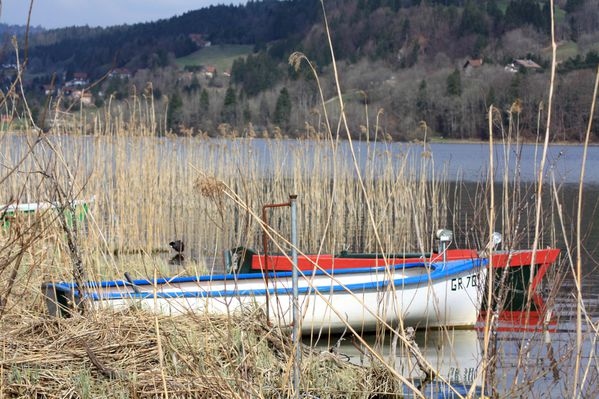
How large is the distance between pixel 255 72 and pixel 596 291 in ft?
193

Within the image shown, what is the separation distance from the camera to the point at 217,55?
351 ft

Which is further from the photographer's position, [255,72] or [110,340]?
[255,72]

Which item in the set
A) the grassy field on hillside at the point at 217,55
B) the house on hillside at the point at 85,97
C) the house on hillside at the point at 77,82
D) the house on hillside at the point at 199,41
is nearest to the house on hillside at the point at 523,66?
the grassy field on hillside at the point at 217,55

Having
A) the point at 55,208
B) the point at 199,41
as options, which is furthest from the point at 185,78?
the point at 55,208

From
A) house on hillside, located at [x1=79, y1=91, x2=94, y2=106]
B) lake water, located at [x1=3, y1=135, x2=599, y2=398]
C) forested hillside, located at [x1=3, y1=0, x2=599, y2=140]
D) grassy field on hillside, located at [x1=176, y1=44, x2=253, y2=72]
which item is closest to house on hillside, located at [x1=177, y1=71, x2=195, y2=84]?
forested hillside, located at [x1=3, y1=0, x2=599, y2=140]

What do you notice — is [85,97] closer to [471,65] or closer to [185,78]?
[185,78]

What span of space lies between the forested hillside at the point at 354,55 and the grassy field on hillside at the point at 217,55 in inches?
12.8

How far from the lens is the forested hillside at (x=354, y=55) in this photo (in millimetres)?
52153

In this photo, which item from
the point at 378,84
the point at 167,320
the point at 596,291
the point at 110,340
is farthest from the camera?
the point at 378,84

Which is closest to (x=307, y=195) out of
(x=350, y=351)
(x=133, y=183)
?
(x=133, y=183)

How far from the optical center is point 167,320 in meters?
4.69

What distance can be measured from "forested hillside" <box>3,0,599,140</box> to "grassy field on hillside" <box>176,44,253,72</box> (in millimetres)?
326

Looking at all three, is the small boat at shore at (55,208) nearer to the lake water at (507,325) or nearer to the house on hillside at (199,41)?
the lake water at (507,325)

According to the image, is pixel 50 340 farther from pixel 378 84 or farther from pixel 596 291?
pixel 378 84
